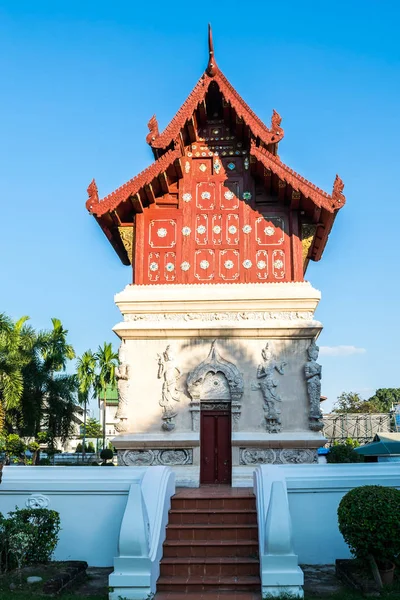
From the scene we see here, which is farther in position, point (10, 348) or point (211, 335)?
point (10, 348)

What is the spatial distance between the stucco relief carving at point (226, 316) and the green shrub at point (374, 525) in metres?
5.89

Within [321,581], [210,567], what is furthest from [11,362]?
[321,581]

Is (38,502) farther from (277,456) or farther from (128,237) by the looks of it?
(128,237)

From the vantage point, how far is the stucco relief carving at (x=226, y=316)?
42.8 feet

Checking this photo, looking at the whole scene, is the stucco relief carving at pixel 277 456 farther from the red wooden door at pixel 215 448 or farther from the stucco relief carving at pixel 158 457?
the stucco relief carving at pixel 158 457

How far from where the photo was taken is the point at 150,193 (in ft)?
45.3

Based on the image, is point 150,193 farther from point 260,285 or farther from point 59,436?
point 59,436

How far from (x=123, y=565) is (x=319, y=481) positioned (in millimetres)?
3336

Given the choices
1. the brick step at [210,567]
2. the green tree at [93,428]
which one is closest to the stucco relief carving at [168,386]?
the brick step at [210,567]

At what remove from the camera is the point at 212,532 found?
8.98m

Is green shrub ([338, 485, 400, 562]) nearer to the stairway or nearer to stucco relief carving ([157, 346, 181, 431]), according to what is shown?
the stairway

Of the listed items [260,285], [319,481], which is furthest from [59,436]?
[319,481]

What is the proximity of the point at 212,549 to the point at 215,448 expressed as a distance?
4068 mm

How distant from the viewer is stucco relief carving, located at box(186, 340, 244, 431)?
12.6 metres
